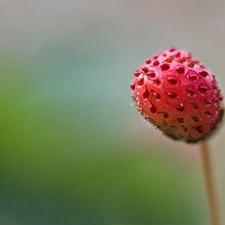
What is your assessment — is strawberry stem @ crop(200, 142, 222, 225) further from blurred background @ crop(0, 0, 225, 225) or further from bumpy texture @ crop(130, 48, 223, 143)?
blurred background @ crop(0, 0, 225, 225)

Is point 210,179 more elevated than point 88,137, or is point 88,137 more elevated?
point 88,137

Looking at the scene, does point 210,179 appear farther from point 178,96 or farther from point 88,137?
point 88,137

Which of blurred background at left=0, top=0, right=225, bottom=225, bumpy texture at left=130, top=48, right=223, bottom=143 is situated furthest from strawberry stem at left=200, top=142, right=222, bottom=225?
blurred background at left=0, top=0, right=225, bottom=225

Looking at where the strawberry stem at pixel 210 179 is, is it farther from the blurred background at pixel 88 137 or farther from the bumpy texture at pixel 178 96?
the blurred background at pixel 88 137

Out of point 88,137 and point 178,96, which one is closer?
point 178,96

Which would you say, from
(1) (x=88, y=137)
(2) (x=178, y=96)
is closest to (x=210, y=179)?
(2) (x=178, y=96)
